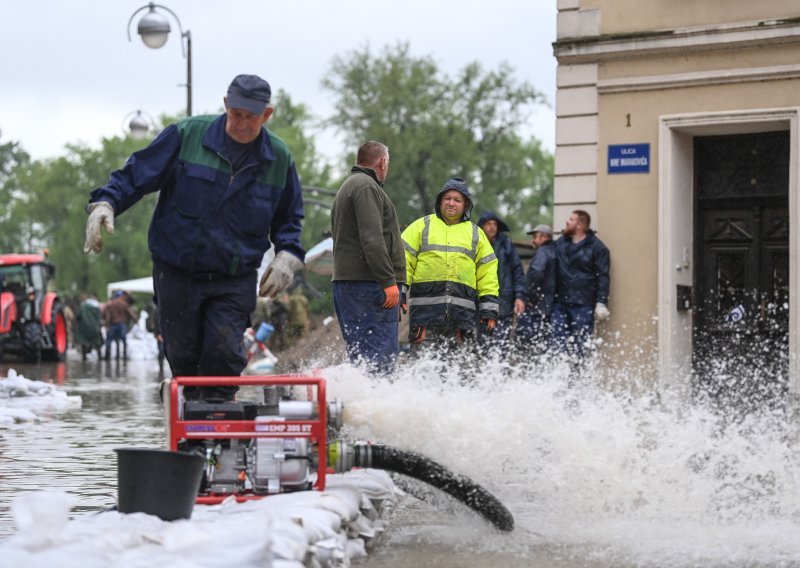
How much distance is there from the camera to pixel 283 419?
5.63 metres

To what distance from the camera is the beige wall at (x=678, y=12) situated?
1431cm

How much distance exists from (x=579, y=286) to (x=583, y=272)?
0.17m

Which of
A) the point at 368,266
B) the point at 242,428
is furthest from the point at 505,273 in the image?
the point at 242,428

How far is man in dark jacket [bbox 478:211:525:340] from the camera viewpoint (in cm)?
1311

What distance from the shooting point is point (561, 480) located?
19.6ft

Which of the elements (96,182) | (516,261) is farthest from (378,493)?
(96,182)

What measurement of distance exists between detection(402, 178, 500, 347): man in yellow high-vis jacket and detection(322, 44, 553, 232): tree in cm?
5032

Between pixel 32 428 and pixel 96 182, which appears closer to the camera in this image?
pixel 32 428

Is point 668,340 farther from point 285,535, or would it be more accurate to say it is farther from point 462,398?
point 285,535

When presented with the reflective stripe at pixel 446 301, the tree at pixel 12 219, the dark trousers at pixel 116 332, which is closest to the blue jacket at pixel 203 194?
the reflective stripe at pixel 446 301

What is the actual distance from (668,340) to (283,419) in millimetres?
9583

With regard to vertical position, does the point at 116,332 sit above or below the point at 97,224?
below

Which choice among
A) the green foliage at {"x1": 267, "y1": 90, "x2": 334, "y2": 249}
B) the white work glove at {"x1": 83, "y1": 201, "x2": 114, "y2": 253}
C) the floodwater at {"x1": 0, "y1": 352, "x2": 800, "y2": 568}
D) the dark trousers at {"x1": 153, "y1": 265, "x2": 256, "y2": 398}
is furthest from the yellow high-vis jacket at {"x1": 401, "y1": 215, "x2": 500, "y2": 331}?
the green foliage at {"x1": 267, "y1": 90, "x2": 334, "y2": 249}

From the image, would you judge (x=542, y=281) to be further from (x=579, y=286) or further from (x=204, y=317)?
(x=204, y=317)
